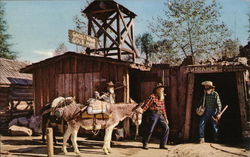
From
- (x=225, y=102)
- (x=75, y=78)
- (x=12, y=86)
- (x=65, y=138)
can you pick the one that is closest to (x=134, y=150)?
(x=65, y=138)

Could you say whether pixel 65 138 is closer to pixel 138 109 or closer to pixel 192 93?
pixel 138 109

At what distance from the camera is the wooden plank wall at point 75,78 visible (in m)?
11.0

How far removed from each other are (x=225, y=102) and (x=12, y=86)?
13495 mm

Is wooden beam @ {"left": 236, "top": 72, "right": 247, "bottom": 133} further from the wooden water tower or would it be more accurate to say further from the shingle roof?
the shingle roof

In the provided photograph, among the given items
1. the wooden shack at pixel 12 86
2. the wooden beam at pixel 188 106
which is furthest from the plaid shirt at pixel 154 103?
the wooden shack at pixel 12 86

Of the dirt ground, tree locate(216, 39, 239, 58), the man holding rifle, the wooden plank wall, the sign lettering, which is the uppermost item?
tree locate(216, 39, 239, 58)

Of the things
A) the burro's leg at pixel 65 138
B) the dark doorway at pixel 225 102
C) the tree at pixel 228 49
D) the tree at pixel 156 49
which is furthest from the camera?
the tree at pixel 156 49

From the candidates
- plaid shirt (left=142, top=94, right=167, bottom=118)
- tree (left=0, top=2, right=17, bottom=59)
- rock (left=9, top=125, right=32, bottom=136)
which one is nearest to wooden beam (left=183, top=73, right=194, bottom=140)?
plaid shirt (left=142, top=94, right=167, bottom=118)

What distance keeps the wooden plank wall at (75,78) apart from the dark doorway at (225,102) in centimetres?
320

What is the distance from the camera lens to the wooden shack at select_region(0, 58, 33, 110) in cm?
1655

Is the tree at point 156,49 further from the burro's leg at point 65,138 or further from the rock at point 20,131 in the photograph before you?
the burro's leg at point 65,138

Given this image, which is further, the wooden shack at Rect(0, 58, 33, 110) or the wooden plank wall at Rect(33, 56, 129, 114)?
the wooden shack at Rect(0, 58, 33, 110)

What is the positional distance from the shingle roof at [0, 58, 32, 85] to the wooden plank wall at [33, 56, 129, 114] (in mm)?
4660

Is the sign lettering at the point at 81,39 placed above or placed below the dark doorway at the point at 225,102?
above
